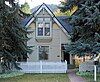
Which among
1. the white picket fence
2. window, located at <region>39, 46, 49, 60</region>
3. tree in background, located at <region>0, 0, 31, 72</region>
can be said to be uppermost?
tree in background, located at <region>0, 0, 31, 72</region>

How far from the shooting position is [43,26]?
35.9 meters

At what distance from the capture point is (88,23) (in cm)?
2389

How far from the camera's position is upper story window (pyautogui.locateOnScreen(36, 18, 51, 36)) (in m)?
35.9

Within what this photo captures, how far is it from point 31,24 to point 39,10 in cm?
196

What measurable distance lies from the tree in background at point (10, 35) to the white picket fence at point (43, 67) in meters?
5.74

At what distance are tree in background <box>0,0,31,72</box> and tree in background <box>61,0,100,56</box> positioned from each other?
14.2ft

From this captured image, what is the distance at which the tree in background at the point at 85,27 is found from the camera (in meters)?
23.4

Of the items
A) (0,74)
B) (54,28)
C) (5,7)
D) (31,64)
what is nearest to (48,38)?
(54,28)

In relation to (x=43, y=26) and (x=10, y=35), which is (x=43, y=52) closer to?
(x=43, y=26)

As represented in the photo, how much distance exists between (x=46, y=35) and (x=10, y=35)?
13.0 meters

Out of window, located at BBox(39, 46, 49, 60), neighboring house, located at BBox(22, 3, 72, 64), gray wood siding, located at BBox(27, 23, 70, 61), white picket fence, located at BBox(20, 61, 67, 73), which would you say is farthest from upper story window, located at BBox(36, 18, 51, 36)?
white picket fence, located at BBox(20, 61, 67, 73)

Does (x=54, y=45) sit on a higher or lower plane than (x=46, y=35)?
lower

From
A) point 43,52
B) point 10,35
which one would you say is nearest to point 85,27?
point 10,35

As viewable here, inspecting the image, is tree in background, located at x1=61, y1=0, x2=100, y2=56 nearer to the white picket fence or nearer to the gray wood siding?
the white picket fence
